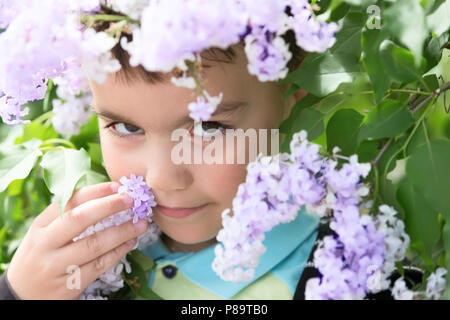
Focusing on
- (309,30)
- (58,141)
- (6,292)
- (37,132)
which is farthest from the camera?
(37,132)

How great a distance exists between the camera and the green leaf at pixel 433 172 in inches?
26.5

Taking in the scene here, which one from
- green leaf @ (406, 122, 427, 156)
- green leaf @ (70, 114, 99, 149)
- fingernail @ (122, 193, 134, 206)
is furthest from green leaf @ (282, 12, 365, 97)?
green leaf @ (70, 114, 99, 149)

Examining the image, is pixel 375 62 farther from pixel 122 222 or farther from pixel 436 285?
pixel 122 222

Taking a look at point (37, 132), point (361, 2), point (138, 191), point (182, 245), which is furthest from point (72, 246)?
point (361, 2)

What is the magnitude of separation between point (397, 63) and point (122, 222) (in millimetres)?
489

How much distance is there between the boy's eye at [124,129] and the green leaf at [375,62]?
378mm

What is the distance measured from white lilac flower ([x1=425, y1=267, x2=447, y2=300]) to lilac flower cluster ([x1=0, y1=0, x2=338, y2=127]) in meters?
0.31

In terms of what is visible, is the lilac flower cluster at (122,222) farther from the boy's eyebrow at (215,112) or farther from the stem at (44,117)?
the stem at (44,117)

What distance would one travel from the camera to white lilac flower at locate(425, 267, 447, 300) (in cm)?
71

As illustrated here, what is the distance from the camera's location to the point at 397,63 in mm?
690
